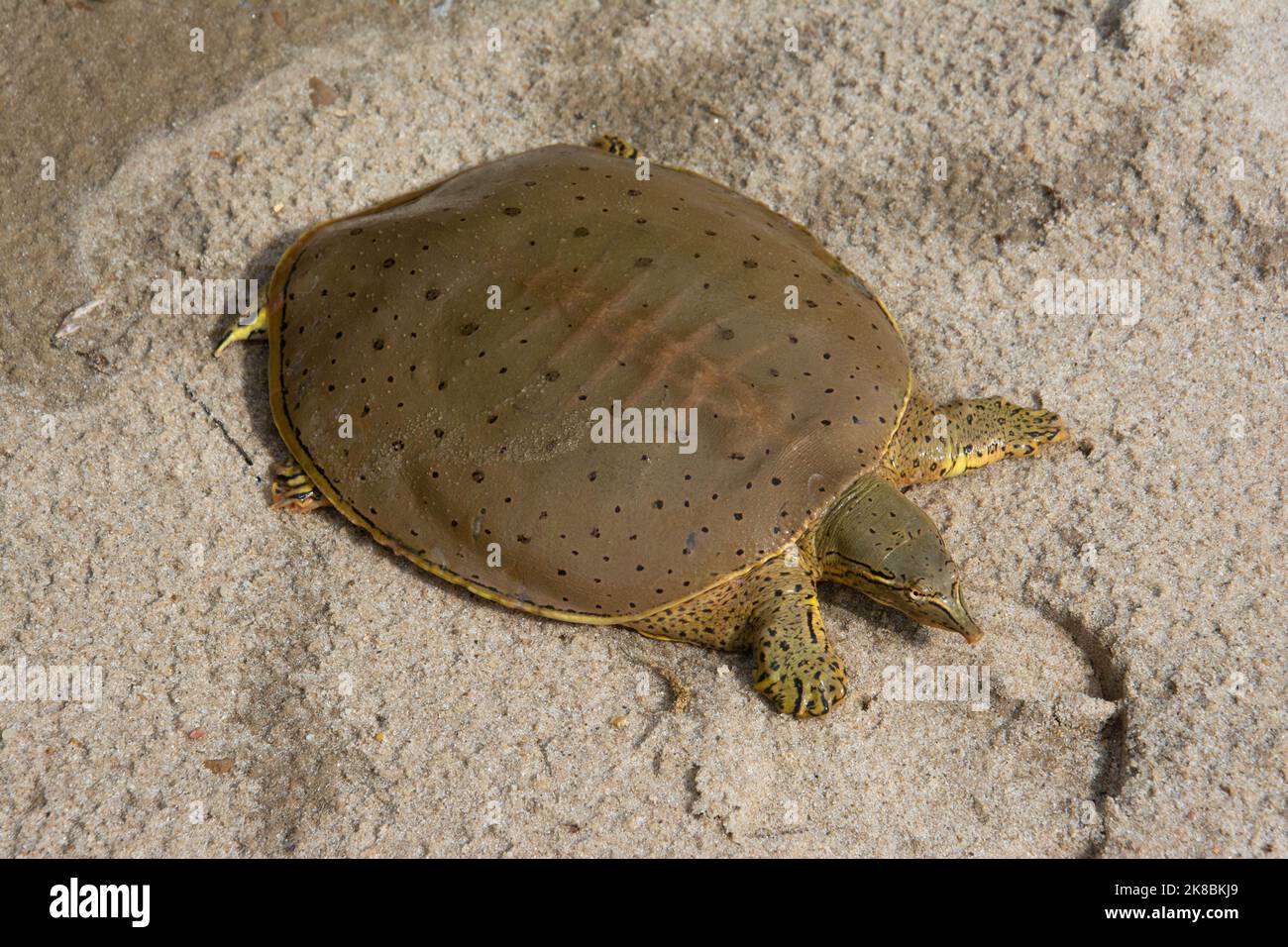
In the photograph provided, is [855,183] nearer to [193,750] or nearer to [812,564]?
[812,564]

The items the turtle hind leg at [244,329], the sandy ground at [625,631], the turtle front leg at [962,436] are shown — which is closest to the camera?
the sandy ground at [625,631]

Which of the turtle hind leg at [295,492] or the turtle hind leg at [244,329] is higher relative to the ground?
the turtle hind leg at [244,329]

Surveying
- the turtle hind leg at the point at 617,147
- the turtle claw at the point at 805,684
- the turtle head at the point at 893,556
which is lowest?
the turtle claw at the point at 805,684

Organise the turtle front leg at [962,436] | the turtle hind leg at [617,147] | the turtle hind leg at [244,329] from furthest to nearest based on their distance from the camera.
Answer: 1. the turtle hind leg at [617,147]
2. the turtle hind leg at [244,329]
3. the turtle front leg at [962,436]

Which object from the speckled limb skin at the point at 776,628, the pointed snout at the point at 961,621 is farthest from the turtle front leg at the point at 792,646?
the pointed snout at the point at 961,621

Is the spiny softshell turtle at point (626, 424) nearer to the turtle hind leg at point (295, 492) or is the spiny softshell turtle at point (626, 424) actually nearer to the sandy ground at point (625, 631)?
the turtle hind leg at point (295, 492)

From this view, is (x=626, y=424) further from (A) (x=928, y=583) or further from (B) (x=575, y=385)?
(A) (x=928, y=583)

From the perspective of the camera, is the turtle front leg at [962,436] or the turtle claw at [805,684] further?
the turtle front leg at [962,436]
